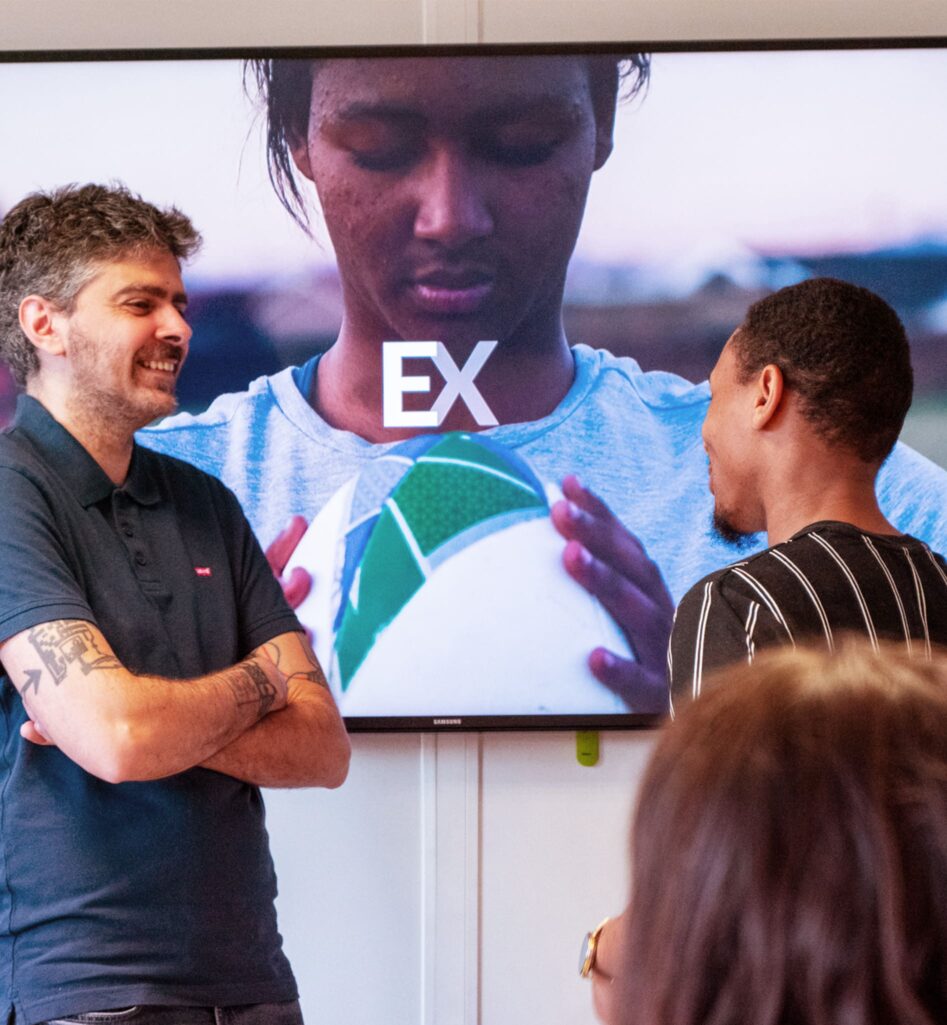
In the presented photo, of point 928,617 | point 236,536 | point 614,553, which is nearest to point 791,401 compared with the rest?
point 928,617

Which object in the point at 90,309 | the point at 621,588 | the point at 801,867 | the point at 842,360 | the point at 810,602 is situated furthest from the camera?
the point at 621,588

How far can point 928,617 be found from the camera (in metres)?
1.46

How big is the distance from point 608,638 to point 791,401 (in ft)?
4.11

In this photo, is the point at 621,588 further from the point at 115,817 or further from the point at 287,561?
the point at 115,817

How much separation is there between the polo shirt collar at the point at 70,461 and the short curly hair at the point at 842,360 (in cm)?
88

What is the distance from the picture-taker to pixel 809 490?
1.55 meters

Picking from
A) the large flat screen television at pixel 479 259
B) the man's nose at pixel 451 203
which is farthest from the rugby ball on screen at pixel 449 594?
the man's nose at pixel 451 203

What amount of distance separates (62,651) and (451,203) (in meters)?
1.50

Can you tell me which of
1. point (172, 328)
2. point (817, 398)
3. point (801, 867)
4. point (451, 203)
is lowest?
point (801, 867)

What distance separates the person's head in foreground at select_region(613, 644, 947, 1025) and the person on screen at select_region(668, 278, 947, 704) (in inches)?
27.7

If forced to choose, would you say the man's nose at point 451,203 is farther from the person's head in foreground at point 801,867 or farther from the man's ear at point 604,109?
the person's head in foreground at point 801,867

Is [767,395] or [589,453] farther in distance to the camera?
[589,453]

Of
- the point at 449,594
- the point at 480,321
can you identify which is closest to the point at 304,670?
the point at 449,594

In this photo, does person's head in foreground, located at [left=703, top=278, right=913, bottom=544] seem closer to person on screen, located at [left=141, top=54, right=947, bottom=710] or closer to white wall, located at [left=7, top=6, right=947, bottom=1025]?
person on screen, located at [left=141, top=54, right=947, bottom=710]
